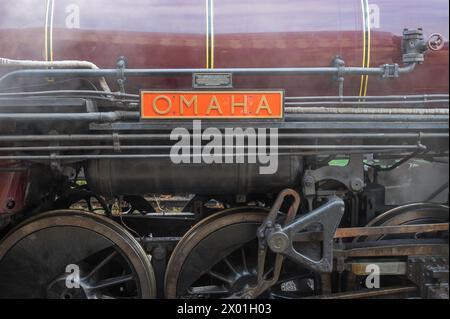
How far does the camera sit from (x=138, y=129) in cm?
224

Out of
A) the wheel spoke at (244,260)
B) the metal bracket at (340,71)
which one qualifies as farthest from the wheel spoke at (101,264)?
the metal bracket at (340,71)

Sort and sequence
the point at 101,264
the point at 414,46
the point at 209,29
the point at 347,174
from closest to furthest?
the point at 414,46 → the point at 209,29 → the point at 347,174 → the point at 101,264

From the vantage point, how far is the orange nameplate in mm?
2203

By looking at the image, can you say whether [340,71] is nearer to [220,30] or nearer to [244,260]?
[220,30]

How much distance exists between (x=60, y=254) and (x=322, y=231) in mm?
1507

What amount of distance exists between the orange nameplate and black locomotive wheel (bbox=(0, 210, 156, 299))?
2.56 ft

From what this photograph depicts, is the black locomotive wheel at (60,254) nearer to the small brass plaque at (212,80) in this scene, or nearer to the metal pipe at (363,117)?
the small brass plaque at (212,80)

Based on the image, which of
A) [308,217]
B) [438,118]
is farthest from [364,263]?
[438,118]

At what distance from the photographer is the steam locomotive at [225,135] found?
2.23 m

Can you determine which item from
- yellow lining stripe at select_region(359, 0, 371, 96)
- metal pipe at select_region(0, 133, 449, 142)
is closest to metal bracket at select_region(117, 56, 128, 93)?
metal pipe at select_region(0, 133, 449, 142)

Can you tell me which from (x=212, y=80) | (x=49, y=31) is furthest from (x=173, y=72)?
(x=49, y=31)

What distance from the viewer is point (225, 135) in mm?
2244

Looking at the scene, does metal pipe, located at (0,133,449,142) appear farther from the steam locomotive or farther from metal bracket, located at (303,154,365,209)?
metal bracket, located at (303,154,365,209)

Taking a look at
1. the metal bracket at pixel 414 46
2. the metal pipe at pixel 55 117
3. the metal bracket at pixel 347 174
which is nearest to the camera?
the metal pipe at pixel 55 117
